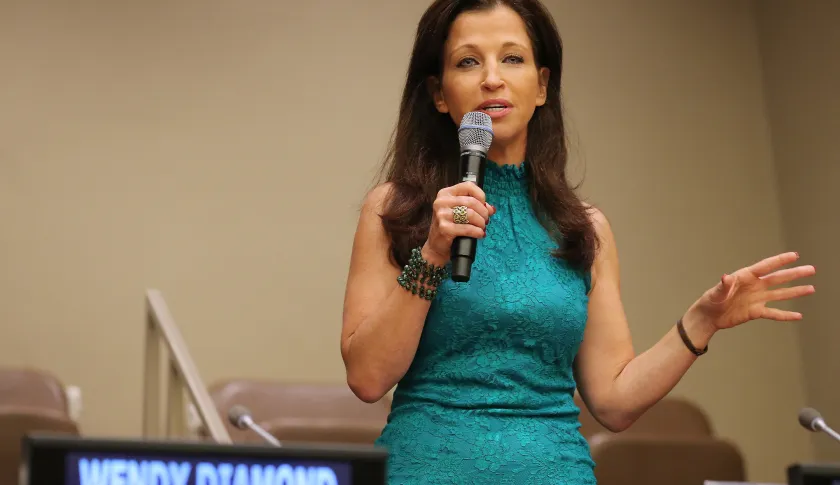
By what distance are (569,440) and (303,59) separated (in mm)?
2665

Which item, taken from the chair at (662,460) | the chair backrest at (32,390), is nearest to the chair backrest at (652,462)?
the chair at (662,460)

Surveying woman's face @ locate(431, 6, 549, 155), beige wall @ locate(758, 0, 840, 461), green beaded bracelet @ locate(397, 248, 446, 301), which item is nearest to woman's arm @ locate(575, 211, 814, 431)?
woman's face @ locate(431, 6, 549, 155)

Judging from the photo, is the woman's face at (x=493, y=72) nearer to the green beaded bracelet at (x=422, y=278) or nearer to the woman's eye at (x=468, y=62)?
the woman's eye at (x=468, y=62)

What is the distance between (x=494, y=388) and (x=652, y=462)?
174 cm

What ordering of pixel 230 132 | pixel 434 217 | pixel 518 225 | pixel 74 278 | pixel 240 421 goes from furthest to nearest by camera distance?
pixel 230 132 < pixel 74 278 < pixel 240 421 < pixel 518 225 < pixel 434 217

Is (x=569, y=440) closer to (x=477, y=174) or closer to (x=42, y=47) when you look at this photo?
(x=477, y=174)

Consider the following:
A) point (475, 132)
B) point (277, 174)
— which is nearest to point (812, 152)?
point (277, 174)

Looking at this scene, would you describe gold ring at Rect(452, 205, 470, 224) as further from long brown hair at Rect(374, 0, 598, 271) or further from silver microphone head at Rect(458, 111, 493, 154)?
long brown hair at Rect(374, 0, 598, 271)

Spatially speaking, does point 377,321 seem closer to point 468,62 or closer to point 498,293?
point 498,293

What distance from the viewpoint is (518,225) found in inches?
60.3

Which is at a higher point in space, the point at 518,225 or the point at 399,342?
the point at 518,225

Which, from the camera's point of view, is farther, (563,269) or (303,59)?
(303,59)

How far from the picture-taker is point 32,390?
3094 mm

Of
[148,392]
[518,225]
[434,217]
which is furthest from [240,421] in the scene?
[434,217]
